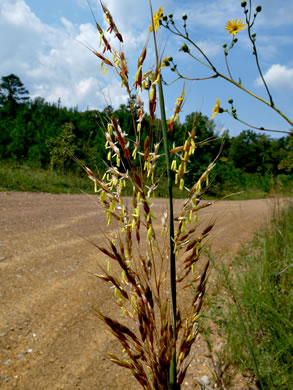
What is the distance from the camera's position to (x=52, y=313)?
2.29 metres

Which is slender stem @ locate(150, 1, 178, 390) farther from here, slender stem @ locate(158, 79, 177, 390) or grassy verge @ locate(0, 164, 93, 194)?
grassy verge @ locate(0, 164, 93, 194)

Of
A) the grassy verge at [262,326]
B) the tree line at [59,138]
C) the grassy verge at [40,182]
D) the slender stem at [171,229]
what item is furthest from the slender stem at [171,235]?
the tree line at [59,138]

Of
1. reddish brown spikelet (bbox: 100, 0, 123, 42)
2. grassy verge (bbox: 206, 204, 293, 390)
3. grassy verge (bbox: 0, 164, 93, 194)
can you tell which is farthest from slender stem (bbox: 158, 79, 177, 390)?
grassy verge (bbox: 0, 164, 93, 194)

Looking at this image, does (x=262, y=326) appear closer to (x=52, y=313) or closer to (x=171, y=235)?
(x=52, y=313)

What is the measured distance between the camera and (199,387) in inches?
75.3

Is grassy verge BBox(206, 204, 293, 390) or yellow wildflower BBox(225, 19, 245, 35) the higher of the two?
yellow wildflower BBox(225, 19, 245, 35)

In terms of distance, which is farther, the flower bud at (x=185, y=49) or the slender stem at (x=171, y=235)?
the flower bud at (x=185, y=49)

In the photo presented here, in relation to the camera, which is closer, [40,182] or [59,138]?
[40,182]

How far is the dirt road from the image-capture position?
5.86 ft

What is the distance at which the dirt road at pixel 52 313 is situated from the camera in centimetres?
179

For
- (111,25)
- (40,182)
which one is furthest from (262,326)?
(40,182)

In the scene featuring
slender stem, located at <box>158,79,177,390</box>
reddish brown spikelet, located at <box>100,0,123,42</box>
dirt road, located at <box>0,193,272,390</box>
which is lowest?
dirt road, located at <box>0,193,272,390</box>

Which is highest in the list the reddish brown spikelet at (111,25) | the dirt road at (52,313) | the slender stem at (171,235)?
the reddish brown spikelet at (111,25)

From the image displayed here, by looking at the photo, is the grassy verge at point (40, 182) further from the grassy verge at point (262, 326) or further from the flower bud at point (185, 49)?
the flower bud at point (185, 49)
